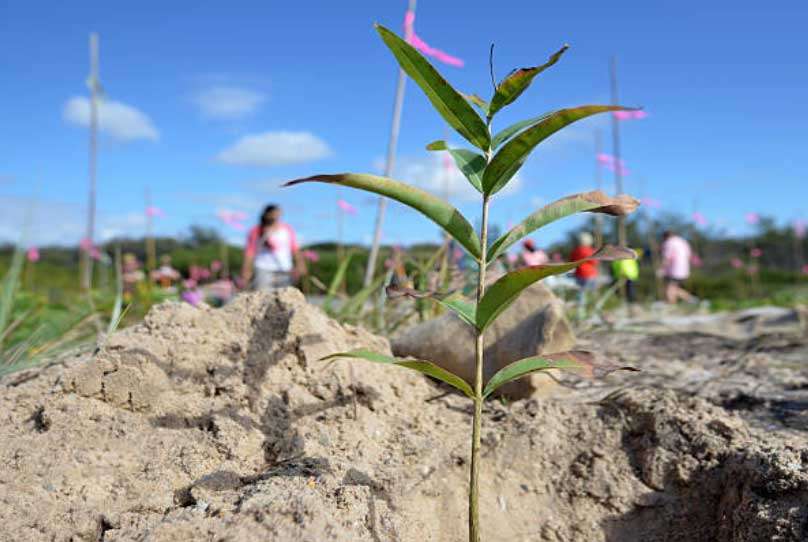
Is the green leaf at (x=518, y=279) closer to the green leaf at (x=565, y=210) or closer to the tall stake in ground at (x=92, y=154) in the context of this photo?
the green leaf at (x=565, y=210)

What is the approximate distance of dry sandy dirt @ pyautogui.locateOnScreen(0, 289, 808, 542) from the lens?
4.49 feet

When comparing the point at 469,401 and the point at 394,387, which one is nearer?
the point at 394,387

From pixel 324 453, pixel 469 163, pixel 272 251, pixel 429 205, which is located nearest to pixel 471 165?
pixel 469 163

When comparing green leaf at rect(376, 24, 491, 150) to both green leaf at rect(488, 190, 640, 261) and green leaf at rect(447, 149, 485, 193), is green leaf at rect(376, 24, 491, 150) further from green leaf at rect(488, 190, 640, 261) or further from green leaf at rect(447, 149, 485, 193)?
green leaf at rect(488, 190, 640, 261)

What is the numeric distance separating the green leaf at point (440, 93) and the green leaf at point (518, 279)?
0.99ft

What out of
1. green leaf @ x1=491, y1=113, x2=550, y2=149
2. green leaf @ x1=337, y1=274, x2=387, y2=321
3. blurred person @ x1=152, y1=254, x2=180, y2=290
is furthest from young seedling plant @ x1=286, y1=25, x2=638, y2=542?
blurred person @ x1=152, y1=254, x2=180, y2=290

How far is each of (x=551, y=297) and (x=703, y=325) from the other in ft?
14.7

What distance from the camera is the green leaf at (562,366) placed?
4.24 feet

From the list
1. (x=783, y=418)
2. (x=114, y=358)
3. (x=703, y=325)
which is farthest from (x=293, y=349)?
(x=703, y=325)

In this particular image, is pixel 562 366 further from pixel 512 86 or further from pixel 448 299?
pixel 512 86

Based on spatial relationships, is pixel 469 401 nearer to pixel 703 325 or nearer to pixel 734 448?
pixel 734 448

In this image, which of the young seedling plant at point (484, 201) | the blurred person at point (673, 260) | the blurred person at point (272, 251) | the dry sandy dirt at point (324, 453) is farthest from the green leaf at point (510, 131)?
the blurred person at point (673, 260)

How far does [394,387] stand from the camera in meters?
2.00

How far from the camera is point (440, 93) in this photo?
1.31 m
